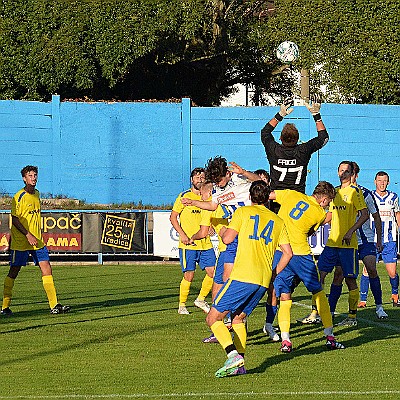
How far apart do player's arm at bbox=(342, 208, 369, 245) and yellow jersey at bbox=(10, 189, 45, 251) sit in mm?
Result: 4572

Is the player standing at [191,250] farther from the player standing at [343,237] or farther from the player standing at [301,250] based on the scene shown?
the player standing at [301,250]

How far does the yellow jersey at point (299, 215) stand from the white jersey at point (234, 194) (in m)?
0.50

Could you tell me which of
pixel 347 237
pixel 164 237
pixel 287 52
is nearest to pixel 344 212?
pixel 347 237

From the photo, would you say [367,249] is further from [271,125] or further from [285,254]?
[285,254]

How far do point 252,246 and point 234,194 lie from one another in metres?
1.97

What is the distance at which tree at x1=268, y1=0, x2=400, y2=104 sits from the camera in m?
37.6

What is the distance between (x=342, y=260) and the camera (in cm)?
1289

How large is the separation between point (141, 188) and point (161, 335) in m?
21.5

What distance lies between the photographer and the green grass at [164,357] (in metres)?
8.85

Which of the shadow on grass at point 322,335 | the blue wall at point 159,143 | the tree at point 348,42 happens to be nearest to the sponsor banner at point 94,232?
the blue wall at point 159,143

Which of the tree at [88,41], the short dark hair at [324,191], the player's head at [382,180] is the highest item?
the tree at [88,41]

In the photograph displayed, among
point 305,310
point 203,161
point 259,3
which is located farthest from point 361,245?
point 259,3

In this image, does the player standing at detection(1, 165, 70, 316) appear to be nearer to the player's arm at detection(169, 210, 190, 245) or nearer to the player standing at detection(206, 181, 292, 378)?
the player's arm at detection(169, 210, 190, 245)

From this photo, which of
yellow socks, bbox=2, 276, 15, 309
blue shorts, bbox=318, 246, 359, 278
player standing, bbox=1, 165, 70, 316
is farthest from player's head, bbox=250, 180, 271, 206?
yellow socks, bbox=2, 276, 15, 309
